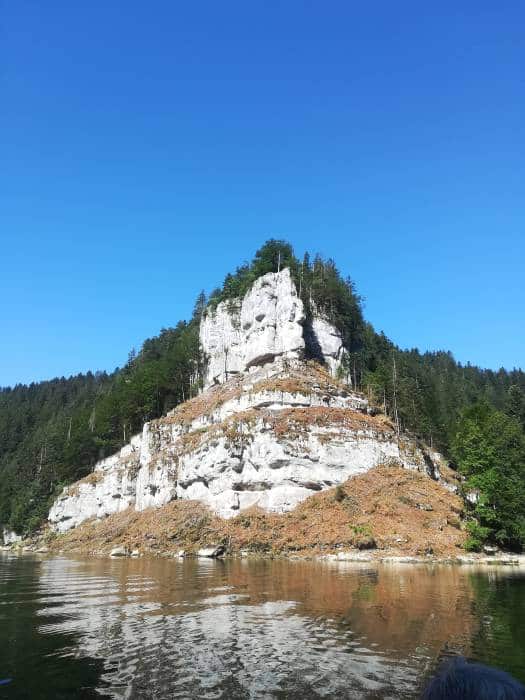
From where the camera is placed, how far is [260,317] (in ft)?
302

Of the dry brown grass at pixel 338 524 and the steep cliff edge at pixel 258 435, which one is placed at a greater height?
the steep cliff edge at pixel 258 435

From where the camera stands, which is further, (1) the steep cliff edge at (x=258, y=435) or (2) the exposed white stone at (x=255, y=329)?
(2) the exposed white stone at (x=255, y=329)

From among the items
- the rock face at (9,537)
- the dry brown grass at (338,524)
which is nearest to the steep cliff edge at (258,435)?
the dry brown grass at (338,524)

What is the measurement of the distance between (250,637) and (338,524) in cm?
3903

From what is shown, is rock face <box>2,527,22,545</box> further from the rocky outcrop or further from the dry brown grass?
the dry brown grass

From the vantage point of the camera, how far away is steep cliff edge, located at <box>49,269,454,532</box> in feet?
203

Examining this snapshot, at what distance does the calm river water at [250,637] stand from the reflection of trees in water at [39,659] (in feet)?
0.12

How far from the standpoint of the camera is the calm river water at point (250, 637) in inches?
419

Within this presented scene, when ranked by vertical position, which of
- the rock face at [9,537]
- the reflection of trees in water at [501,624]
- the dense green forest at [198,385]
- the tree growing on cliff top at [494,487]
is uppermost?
the dense green forest at [198,385]

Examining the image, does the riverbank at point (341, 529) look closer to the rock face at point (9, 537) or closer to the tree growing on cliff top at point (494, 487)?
the tree growing on cliff top at point (494, 487)

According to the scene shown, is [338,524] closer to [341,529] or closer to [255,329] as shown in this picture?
[341,529]

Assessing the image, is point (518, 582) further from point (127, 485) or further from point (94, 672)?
point (127, 485)

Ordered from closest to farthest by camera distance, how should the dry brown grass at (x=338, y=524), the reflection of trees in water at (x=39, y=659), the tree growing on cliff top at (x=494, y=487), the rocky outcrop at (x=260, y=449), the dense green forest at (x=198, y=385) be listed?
the reflection of trees in water at (x=39, y=659) → the tree growing on cliff top at (x=494, y=487) → the dry brown grass at (x=338, y=524) → the rocky outcrop at (x=260, y=449) → the dense green forest at (x=198, y=385)

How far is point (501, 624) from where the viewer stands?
1661 cm
